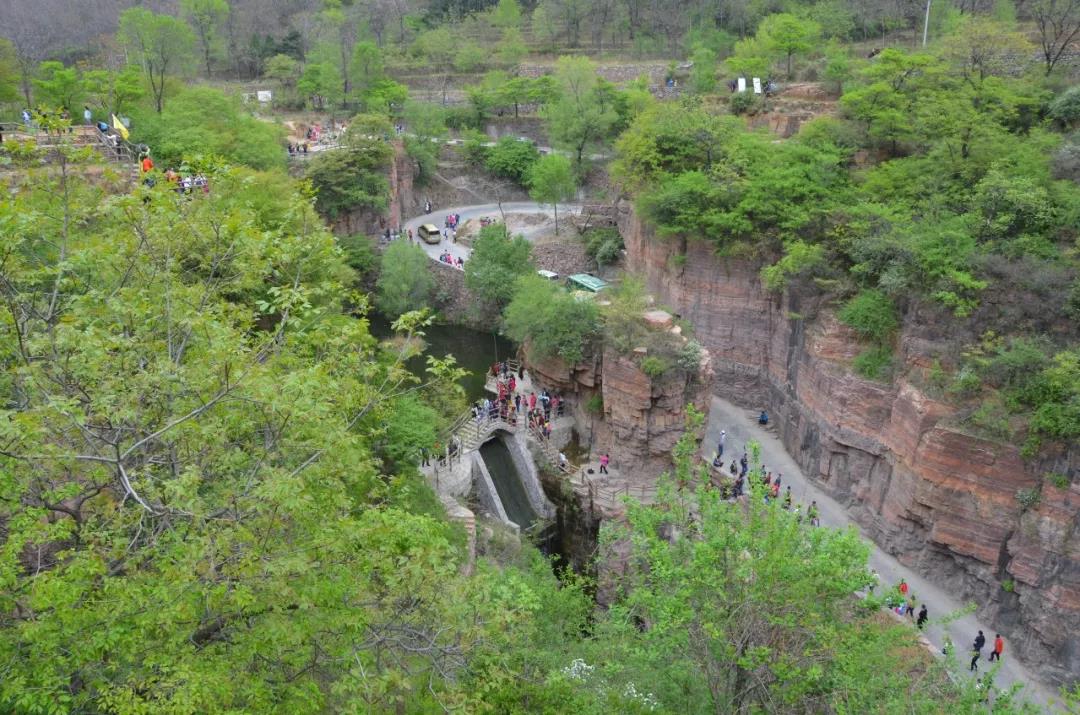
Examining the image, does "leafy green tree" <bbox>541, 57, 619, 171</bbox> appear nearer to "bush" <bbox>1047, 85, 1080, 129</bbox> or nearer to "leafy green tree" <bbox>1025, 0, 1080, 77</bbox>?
"leafy green tree" <bbox>1025, 0, 1080, 77</bbox>

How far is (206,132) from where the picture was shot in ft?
126

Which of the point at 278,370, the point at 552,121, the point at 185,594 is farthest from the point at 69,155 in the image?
the point at 552,121

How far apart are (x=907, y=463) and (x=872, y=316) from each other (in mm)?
5088

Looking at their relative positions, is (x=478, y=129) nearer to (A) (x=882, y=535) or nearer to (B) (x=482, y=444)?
(B) (x=482, y=444)

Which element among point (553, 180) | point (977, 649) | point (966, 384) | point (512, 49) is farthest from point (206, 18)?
point (977, 649)

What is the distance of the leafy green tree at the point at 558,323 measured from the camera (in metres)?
28.8

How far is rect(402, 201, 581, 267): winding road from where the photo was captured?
162ft

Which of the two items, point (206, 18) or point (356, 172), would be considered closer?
point (356, 172)

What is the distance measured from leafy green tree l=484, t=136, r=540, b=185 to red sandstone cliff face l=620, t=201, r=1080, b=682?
24.4 m

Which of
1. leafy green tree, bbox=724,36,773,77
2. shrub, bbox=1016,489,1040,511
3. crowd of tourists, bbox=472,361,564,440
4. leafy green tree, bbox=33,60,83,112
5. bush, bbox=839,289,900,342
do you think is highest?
leafy green tree, bbox=724,36,773,77

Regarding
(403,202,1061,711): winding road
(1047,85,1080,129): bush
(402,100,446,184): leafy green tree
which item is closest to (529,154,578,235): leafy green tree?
(402,100,446,184): leafy green tree

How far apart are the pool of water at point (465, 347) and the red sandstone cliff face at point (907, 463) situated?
1144cm

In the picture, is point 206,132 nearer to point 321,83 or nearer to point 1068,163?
point 321,83

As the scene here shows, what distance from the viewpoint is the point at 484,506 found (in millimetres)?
27734
